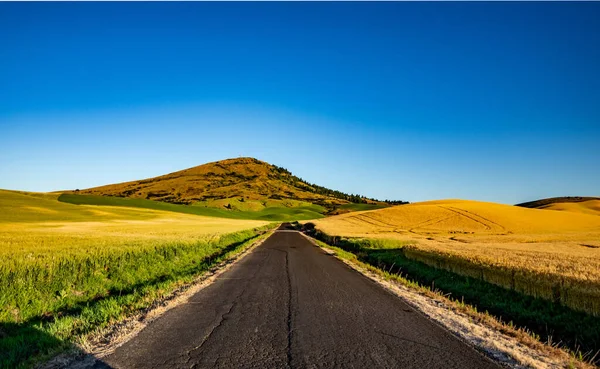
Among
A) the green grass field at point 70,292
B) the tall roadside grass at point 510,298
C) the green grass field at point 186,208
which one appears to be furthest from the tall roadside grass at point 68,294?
the green grass field at point 186,208

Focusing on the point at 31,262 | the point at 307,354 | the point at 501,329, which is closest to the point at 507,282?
the point at 501,329

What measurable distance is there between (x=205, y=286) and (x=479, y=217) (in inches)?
2980

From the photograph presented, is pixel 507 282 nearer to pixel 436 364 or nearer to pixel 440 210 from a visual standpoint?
pixel 436 364

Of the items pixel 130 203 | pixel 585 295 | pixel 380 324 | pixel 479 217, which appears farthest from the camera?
pixel 130 203

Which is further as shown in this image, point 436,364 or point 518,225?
point 518,225

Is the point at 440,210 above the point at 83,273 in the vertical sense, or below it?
above

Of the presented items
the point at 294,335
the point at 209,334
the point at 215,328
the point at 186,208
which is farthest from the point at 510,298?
the point at 186,208

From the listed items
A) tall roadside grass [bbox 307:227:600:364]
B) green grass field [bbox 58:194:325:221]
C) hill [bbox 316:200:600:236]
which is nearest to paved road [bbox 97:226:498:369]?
tall roadside grass [bbox 307:227:600:364]

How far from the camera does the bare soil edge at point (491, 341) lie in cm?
679

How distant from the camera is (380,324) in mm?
8906

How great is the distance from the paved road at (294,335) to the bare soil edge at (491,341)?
35 cm

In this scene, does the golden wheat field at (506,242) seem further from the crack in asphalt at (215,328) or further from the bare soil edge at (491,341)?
the crack in asphalt at (215,328)

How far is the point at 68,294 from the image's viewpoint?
12992 mm

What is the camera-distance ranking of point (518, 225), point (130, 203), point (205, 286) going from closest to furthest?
point (205, 286), point (518, 225), point (130, 203)
